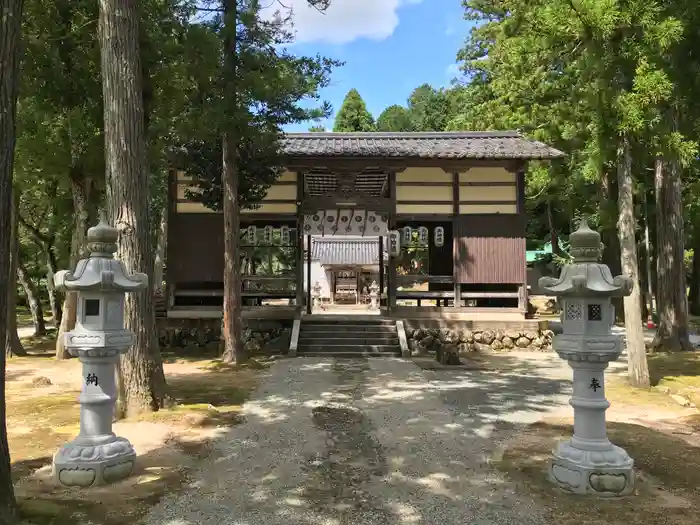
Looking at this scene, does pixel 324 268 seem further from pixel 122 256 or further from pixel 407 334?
pixel 122 256

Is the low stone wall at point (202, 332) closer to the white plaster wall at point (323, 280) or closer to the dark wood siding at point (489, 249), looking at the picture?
the dark wood siding at point (489, 249)

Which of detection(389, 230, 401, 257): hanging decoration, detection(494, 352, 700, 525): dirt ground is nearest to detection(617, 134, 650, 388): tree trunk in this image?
detection(494, 352, 700, 525): dirt ground

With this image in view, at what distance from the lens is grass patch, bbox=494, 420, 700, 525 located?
3.92 m

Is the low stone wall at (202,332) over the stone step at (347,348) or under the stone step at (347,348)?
over

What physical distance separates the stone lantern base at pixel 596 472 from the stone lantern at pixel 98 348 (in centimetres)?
391

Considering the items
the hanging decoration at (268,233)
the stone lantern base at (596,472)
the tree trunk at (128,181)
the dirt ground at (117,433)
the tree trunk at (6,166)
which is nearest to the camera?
the tree trunk at (6,166)

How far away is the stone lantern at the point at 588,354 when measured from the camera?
4.45 m

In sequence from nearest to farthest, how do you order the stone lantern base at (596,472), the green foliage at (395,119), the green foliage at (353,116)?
the stone lantern base at (596,472), the green foliage at (353,116), the green foliage at (395,119)

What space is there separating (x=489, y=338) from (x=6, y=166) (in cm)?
1225

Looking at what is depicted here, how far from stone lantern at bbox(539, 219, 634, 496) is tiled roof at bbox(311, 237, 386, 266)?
1917 cm

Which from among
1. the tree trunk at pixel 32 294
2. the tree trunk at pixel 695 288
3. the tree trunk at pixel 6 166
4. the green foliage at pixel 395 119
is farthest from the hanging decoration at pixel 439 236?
the green foliage at pixel 395 119

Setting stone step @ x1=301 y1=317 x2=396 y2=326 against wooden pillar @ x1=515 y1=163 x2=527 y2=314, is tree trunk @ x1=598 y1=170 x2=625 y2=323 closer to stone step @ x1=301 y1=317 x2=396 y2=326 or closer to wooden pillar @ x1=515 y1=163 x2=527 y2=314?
wooden pillar @ x1=515 y1=163 x2=527 y2=314

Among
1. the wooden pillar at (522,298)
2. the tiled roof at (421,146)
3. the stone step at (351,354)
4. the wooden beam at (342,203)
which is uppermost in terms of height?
the tiled roof at (421,146)

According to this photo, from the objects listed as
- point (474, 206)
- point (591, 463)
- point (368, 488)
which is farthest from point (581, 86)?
point (368, 488)
